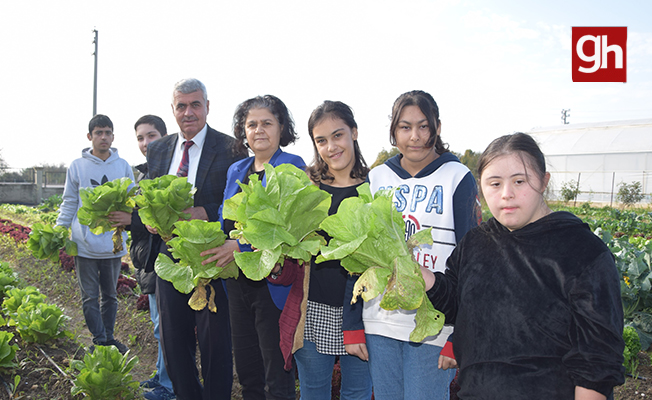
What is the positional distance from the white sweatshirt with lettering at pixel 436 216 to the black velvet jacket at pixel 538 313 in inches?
10.8

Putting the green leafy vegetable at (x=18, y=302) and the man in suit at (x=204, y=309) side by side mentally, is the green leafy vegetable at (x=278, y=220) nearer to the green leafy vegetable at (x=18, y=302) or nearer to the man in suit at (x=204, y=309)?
the man in suit at (x=204, y=309)

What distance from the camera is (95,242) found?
4.17 metres

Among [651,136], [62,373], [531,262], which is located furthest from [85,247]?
[651,136]

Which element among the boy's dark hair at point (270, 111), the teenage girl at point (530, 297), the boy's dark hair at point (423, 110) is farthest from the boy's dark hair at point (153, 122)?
the teenage girl at point (530, 297)

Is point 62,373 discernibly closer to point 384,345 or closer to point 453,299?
point 384,345

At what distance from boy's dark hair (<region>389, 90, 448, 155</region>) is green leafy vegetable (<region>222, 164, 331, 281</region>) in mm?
700

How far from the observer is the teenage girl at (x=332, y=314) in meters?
2.20

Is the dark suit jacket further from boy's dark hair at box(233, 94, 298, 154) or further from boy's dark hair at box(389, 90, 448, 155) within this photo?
boy's dark hair at box(389, 90, 448, 155)

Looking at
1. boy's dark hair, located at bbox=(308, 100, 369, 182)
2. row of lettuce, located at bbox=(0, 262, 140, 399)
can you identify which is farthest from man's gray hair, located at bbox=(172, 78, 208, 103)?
row of lettuce, located at bbox=(0, 262, 140, 399)

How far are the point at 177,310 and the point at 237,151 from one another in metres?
1.22

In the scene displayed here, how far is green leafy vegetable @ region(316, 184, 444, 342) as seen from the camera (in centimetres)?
141

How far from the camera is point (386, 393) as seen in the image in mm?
1938

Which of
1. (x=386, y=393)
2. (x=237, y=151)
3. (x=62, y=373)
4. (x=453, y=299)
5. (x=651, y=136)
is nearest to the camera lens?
(x=453, y=299)

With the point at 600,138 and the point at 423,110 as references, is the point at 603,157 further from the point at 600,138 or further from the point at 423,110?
the point at 423,110
